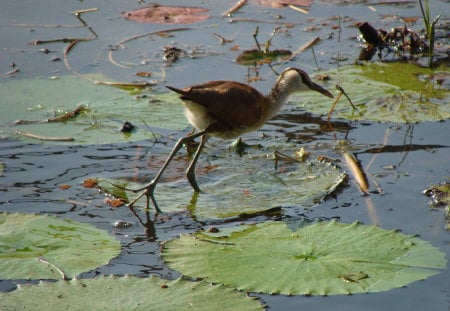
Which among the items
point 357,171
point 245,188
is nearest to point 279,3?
point 357,171

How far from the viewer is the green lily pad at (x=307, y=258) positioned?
4.79 meters

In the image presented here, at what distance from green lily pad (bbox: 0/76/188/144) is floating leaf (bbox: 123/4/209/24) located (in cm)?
199

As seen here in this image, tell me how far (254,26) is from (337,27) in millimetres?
897

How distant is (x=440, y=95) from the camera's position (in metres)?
7.66

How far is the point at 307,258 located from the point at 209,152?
2.10m

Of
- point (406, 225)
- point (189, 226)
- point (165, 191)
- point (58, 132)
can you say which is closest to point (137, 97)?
point (58, 132)

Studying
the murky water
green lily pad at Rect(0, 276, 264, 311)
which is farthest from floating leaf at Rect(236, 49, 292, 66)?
green lily pad at Rect(0, 276, 264, 311)

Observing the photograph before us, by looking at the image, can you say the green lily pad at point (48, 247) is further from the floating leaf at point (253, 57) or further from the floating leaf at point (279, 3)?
the floating leaf at point (279, 3)

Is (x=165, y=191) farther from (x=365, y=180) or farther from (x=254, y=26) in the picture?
(x=254, y=26)

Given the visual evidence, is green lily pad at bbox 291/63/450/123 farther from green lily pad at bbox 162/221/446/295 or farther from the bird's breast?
green lily pad at bbox 162/221/446/295

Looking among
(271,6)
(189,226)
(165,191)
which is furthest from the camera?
Result: (271,6)

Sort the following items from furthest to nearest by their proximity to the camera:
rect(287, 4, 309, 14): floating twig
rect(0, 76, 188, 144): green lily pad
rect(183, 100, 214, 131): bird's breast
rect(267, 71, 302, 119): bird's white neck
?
rect(287, 4, 309, 14): floating twig < rect(0, 76, 188, 144): green lily pad < rect(267, 71, 302, 119): bird's white neck < rect(183, 100, 214, 131): bird's breast

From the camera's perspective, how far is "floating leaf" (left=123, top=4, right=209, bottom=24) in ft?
31.8

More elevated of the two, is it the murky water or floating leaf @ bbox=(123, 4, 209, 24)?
floating leaf @ bbox=(123, 4, 209, 24)
